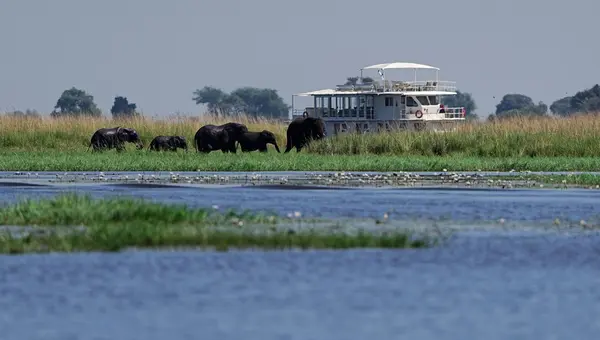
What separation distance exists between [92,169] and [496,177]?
34.4 feet

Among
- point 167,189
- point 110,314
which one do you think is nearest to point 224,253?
point 110,314

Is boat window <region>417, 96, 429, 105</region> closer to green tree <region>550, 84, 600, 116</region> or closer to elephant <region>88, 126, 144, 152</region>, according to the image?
elephant <region>88, 126, 144, 152</region>

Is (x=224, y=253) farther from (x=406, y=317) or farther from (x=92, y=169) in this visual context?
(x=92, y=169)

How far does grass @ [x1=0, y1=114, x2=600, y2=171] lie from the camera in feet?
139

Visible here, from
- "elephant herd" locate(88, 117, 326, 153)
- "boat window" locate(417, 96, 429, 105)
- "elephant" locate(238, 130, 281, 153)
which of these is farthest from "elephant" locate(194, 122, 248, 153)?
"boat window" locate(417, 96, 429, 105)

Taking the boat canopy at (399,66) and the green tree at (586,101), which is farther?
the green tree at (586,101)

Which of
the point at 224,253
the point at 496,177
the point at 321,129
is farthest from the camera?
the point at 321,129

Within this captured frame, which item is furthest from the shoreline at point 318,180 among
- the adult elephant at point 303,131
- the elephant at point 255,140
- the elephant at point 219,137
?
the adult elephant at point 303,131

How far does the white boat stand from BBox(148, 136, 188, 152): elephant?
71.5 ft

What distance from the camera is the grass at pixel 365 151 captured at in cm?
4234

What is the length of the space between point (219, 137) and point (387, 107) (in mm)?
24011

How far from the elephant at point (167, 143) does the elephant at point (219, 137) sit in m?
0.60

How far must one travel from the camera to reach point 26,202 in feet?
81.3

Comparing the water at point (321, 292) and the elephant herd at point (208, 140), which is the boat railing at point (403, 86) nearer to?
the elephant herd at point (208, 140)
